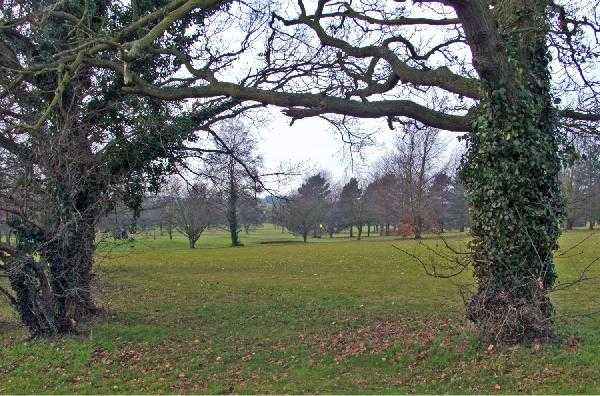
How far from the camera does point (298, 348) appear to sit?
8.30 m

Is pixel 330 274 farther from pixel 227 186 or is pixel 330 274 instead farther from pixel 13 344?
pixel 13 344

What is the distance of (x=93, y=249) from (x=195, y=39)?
19.5 ft

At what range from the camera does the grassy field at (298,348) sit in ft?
20.6

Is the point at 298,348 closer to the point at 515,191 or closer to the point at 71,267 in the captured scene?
the point at 515,191

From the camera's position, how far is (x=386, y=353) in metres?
7.57

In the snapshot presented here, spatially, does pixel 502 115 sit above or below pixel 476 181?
above

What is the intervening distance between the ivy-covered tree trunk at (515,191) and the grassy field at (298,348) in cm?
46

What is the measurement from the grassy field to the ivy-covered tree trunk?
46cm

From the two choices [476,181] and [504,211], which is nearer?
[504,211]

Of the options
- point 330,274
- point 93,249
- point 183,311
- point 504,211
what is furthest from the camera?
point 330,274

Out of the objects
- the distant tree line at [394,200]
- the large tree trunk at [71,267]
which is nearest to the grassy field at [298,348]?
the large tree trunk at [71,267]

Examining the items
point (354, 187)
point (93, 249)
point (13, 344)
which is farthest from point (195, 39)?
point (354, 187)

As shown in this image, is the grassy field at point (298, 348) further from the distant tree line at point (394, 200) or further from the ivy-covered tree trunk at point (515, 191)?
the distant tree line at point (394, 200)

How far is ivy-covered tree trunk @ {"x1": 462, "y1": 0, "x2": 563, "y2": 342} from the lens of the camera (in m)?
6.80
